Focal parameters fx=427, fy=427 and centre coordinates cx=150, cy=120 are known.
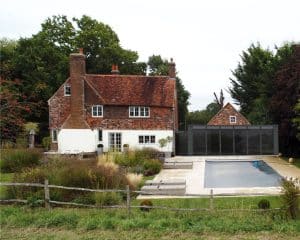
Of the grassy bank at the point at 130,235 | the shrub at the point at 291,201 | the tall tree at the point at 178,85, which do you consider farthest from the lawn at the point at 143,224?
the tall tree at the point at 178,85

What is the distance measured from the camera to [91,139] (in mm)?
35125

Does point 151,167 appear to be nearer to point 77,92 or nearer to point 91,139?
point 91,139

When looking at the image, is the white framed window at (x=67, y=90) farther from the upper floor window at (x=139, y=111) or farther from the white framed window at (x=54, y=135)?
the upper floor window at (x=139, y=111)

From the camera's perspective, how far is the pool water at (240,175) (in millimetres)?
19625

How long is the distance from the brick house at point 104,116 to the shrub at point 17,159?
1137cm

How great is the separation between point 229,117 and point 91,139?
556 inches

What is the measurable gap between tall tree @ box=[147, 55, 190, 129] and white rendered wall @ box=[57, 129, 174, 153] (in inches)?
788

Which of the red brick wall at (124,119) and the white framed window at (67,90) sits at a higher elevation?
the white framed window at (67,90)

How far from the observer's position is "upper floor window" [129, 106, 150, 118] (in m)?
35.9

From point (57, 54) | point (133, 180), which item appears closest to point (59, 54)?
point (57, 54)

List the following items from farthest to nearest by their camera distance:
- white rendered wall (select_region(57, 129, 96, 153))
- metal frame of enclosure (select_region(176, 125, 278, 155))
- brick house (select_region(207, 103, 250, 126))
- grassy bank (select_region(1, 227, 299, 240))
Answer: brick house (select_region(207, 103, 250, 126)) < metal frame of enclosure (select_region(176, 125, 278, 155)) < white rendered wall (select_region(57, 129, 96, 153)) < grassy bank (select_region(1, 227, 299, 240))

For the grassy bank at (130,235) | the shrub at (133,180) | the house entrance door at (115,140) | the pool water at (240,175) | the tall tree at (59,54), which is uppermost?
the tall tree at (59,54)

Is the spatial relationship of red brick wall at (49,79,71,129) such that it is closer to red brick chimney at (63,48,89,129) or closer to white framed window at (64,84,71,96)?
white framed window at (64,84,71,96)

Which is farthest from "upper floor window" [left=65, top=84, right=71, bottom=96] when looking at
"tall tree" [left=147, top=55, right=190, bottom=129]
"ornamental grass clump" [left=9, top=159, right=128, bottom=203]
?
"ornamental grass clump" [left=9, top=159, right=128, bottom=203]
